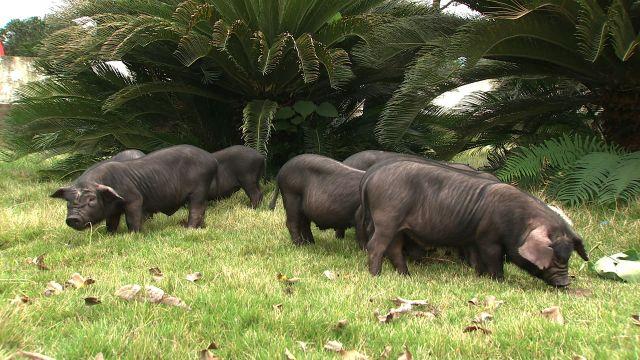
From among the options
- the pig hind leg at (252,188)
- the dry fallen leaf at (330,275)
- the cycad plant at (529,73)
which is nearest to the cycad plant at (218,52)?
the pig hind leg at (252,188)

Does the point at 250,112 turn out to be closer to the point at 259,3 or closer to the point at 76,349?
the point at 259,3

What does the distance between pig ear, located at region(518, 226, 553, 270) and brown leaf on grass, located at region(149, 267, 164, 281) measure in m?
2.59

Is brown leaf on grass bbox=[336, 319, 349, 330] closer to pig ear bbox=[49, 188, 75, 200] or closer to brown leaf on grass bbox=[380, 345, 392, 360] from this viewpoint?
brown leaf on grass bbox=[380, 345, 392, 360]

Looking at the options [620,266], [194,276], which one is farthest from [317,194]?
[620,266]

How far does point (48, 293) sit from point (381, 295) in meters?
2.21

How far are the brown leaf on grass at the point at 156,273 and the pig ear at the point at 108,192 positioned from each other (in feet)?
5.44

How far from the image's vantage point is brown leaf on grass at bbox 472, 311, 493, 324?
3.56 m

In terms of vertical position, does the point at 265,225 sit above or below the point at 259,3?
below

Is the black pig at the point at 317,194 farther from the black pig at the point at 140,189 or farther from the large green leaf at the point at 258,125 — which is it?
the large green leaf at the point at 258,125

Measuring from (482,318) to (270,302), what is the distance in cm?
128

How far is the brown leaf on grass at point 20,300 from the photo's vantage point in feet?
11.8

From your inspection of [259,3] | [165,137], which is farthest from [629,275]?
[165,137]

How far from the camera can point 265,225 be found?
273 inches

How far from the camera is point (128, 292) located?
3.90m
